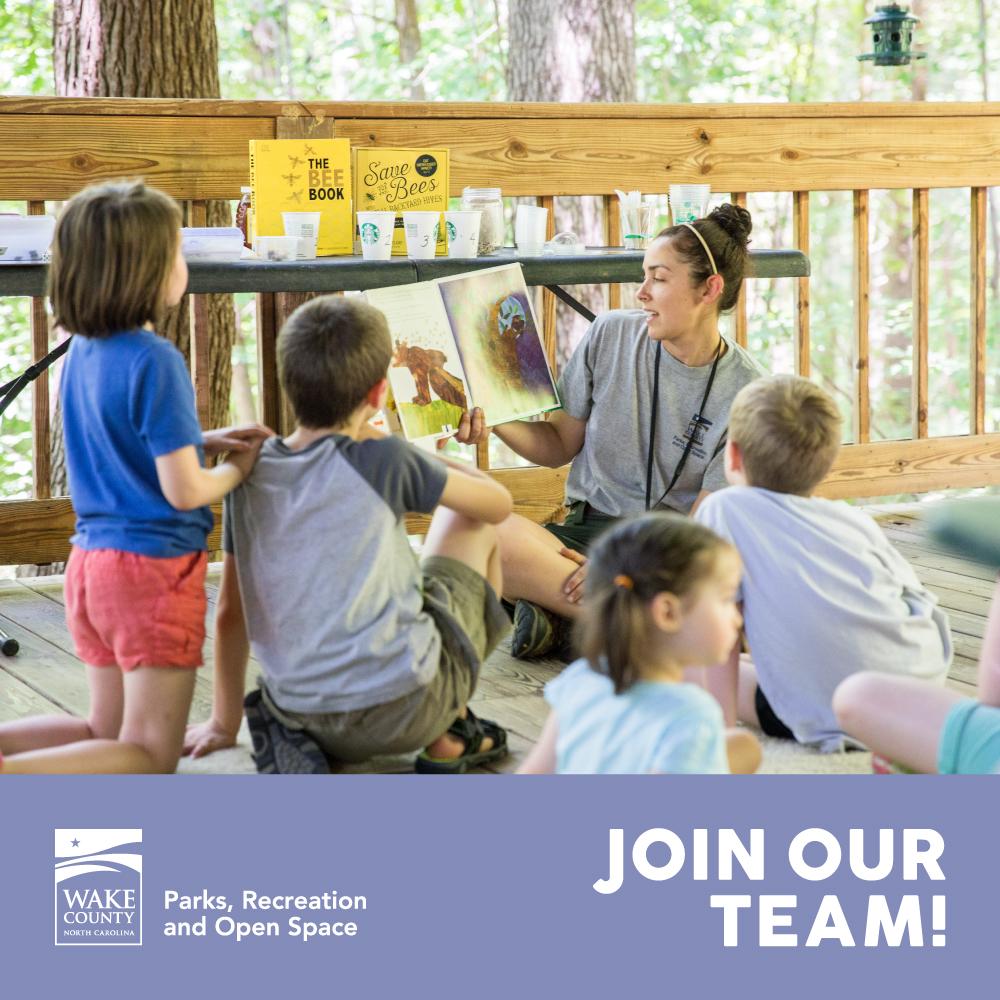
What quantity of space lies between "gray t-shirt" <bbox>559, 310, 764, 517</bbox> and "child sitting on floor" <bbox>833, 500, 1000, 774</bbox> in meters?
1.08

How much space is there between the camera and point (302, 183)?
325 centimetres

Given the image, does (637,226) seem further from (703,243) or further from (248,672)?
(248,672)

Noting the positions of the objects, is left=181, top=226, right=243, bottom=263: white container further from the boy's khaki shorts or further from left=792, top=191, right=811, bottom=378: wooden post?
left=792, top=191, right=811, bottom=378: wooden post

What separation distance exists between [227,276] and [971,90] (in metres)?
10.5

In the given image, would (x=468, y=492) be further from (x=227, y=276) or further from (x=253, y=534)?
(x=227, y=276)

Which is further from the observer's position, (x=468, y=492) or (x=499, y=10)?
(x=499, y=10)

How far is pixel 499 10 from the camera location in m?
11.0

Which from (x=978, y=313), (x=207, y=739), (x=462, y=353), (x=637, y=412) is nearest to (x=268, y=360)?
(x=462, y=353)

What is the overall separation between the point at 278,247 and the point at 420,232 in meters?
0.32

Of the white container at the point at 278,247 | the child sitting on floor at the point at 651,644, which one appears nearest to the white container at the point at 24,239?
the white container at the point at 278,247

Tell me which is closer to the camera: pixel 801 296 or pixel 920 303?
pixel 801 296

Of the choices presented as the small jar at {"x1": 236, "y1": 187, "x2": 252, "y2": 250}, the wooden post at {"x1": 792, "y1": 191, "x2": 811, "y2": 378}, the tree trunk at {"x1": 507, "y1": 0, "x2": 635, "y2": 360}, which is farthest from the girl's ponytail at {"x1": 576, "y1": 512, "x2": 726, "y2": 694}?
the tree trunk at {"x1": 507, "y1": 0, "x2": 635, "y2": 360}

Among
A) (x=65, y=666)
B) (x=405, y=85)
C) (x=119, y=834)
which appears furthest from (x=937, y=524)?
(x=405, y=85)

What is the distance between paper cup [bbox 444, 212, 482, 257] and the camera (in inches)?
129
